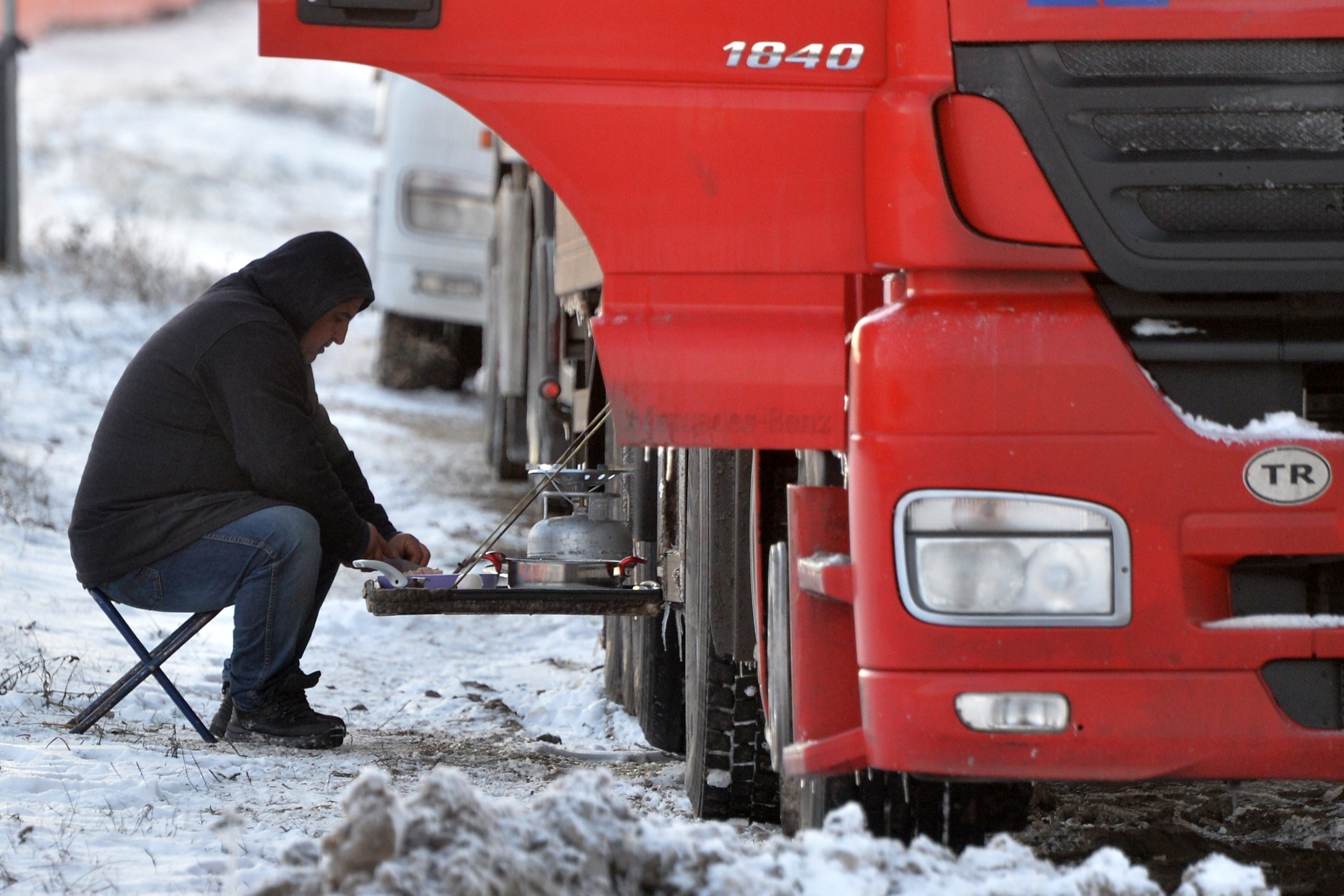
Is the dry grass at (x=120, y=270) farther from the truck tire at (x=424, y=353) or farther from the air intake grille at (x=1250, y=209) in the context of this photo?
the air intake grille at (x=1250, y=209)

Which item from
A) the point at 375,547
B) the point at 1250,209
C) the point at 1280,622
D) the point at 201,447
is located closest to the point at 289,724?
the point at 375,547

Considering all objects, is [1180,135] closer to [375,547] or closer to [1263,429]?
[1263,429]

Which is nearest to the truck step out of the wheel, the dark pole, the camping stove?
the camping stove

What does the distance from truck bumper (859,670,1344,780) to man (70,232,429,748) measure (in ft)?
7.86

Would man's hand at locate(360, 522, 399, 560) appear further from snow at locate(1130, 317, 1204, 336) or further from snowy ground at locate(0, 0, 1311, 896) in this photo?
snow at locate(1130, 317, 1204, 336)

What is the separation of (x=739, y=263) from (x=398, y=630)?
444 cm

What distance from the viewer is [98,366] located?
12047 mm

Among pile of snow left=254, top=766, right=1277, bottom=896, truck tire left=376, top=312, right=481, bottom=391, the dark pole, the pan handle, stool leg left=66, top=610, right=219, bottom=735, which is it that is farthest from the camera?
truck tire left=376, top=312, right=481, bottom=391

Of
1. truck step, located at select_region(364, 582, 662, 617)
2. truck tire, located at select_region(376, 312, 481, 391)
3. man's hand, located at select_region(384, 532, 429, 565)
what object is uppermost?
truck tire, located at select_region(376, 312, 481, 391)

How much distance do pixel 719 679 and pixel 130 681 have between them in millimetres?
1765

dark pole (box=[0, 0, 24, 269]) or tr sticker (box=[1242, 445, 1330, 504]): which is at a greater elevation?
dark pole (box=[0, 0, 24, 269])

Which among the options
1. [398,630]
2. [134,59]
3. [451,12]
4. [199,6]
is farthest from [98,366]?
[199,6]

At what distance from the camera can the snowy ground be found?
2588 mm

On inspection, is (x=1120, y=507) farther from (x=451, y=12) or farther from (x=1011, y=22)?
(x=451, y=12)
